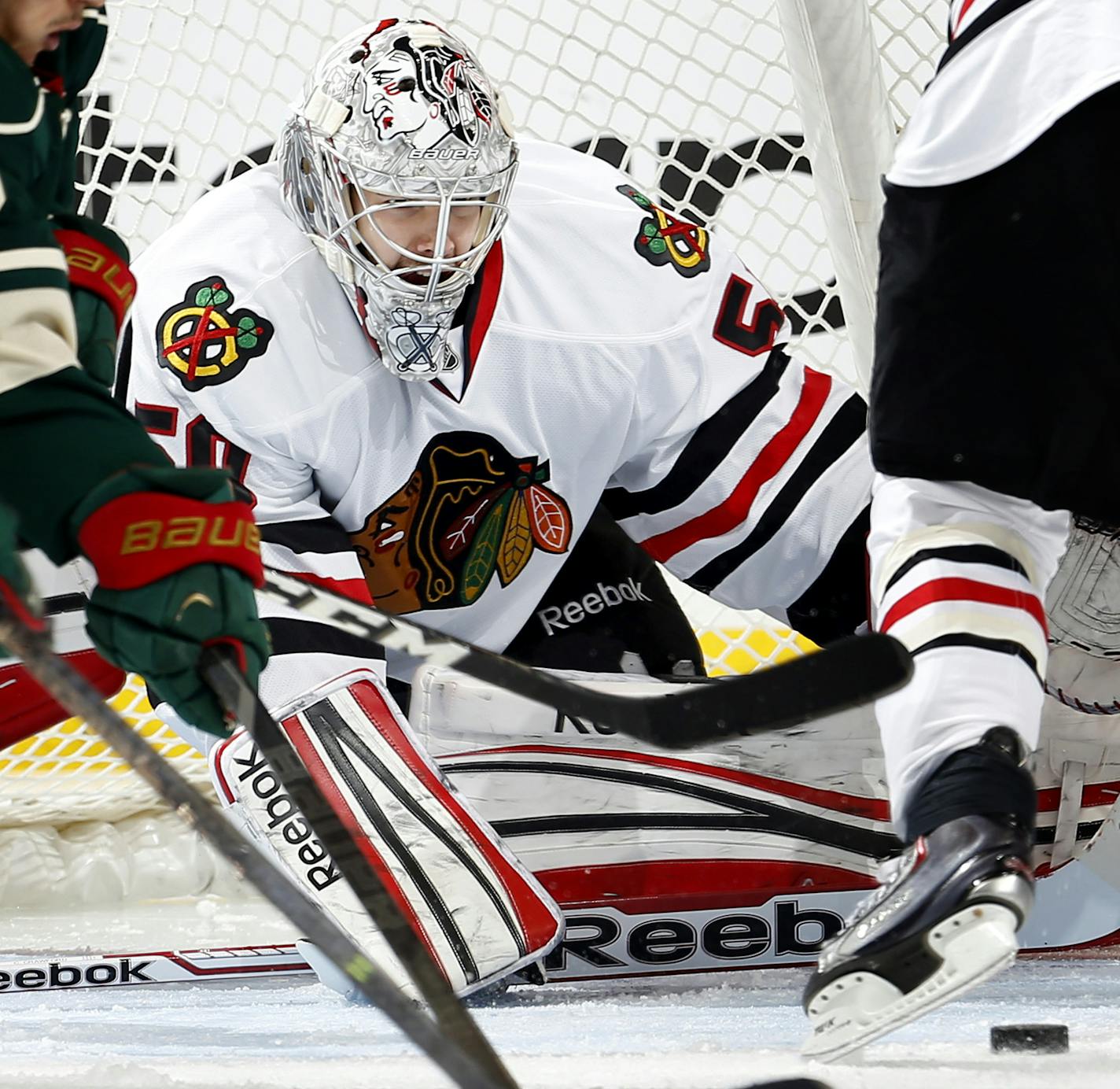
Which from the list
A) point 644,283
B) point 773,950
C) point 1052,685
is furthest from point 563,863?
point 644,283

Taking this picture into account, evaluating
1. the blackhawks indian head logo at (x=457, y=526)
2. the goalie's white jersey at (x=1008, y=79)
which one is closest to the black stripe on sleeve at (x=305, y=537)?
the blackhawks indian head logo at (x=457, y=526)

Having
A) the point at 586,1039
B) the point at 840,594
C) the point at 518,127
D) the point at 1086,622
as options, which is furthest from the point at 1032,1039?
the point at 518,127

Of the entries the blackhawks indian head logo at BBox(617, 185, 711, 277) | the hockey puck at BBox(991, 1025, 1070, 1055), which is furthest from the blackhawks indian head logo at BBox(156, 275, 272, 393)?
the hockey puck at BBox(991, 1025, 1070, 1055)

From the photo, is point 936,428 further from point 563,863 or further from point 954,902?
point 563,863

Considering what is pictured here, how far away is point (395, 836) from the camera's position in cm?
150

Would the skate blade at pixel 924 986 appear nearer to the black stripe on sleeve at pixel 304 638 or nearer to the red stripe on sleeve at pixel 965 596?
the red stripe on sleeve at pixel 965 596

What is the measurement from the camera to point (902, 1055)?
3.76ft

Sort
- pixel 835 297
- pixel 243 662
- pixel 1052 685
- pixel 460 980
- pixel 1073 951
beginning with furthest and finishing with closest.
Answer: pixel 835 297 < pixel 1073 951 < pixel 1052 685 < pixel 460 980 < pixel 243 662

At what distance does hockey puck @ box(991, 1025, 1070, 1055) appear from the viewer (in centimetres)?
112

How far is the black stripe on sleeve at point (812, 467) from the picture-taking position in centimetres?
192

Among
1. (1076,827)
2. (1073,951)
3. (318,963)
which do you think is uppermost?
(1076,827)

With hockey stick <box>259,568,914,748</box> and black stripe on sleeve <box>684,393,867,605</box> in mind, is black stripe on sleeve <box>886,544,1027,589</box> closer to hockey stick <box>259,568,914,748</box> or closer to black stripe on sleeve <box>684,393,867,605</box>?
hockey stick <box>259,568,914,748</box>

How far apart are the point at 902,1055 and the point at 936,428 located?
1.65ft

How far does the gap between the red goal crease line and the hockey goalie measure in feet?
1.06
